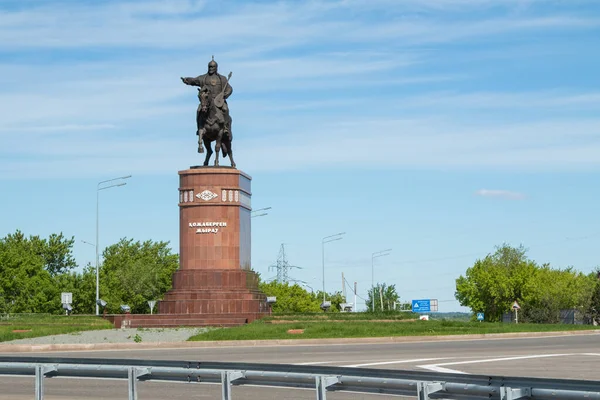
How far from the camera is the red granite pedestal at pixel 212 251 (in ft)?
156

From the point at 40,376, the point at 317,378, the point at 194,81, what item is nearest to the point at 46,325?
the point at 194,81

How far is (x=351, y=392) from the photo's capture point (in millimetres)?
12477

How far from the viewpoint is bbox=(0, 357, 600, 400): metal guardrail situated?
10.3 m

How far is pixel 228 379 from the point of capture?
1338 cm

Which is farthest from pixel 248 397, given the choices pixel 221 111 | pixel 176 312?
pixel 221 111

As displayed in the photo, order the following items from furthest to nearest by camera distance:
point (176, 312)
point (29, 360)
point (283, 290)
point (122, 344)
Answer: point (283, 290) < point (176, 312) < point (122, 344) < point (29, 360)

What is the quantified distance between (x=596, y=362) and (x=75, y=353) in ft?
56.1

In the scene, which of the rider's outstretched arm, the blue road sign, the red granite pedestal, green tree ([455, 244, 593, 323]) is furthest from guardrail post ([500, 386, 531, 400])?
the blue road sign

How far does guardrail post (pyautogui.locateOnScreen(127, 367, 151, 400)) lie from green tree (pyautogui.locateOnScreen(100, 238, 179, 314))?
7755 cm

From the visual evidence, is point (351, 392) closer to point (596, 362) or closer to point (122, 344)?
point (596, 362)

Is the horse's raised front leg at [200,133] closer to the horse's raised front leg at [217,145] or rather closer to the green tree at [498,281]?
the horse's raised front leg at [217,145]

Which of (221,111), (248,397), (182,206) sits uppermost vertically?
(221,111)

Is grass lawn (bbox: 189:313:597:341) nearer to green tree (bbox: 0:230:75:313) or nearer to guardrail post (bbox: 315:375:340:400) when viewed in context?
guardrail post (bbox: 315:375:340:400)

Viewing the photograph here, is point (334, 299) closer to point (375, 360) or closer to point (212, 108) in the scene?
point (212, 108)
